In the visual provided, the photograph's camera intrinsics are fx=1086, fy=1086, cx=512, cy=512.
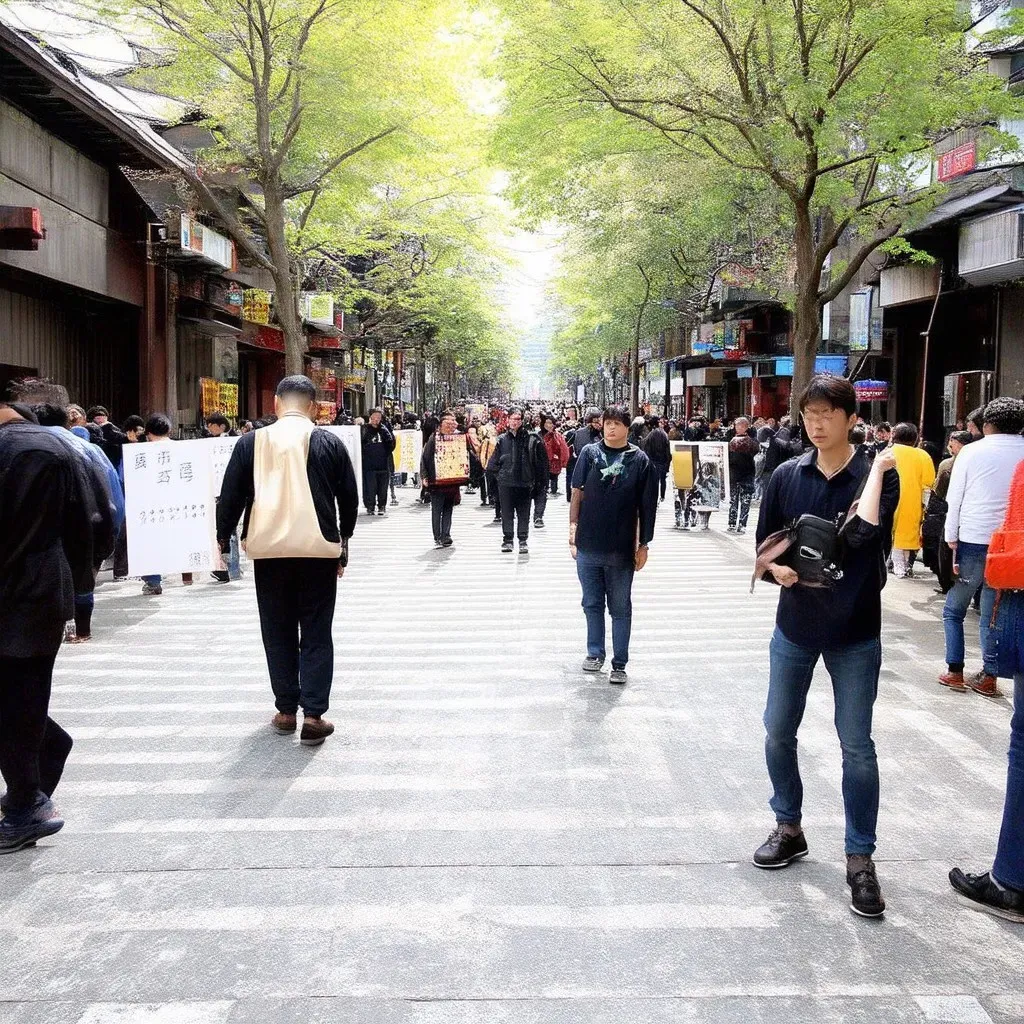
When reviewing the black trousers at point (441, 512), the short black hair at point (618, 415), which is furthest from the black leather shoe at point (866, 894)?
the black trousers at point (441, 512)

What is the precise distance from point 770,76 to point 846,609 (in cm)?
1163

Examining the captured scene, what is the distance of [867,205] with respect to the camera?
14547mm

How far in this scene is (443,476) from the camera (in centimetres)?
1471

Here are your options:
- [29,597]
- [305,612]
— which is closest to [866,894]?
[305,612]

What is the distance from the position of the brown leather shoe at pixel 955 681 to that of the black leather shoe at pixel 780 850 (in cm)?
353

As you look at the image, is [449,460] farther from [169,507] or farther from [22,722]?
[22,722]

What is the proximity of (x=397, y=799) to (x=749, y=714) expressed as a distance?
249cm

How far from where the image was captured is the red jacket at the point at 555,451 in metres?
20.4

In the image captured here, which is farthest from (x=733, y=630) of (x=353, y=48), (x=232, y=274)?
(x=232, y=274)

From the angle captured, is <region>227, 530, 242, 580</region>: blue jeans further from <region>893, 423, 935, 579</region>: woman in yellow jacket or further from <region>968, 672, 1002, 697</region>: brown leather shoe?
<region>968, 672, 1002, 697</region>: brown leather shoe

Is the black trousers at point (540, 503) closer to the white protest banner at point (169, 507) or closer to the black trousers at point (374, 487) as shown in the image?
the black trousers at point (374, 487)

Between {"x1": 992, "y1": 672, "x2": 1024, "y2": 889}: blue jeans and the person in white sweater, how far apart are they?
2766mm

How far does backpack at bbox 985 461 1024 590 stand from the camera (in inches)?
154

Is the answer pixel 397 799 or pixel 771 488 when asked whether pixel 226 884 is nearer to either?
pixel 397 799
